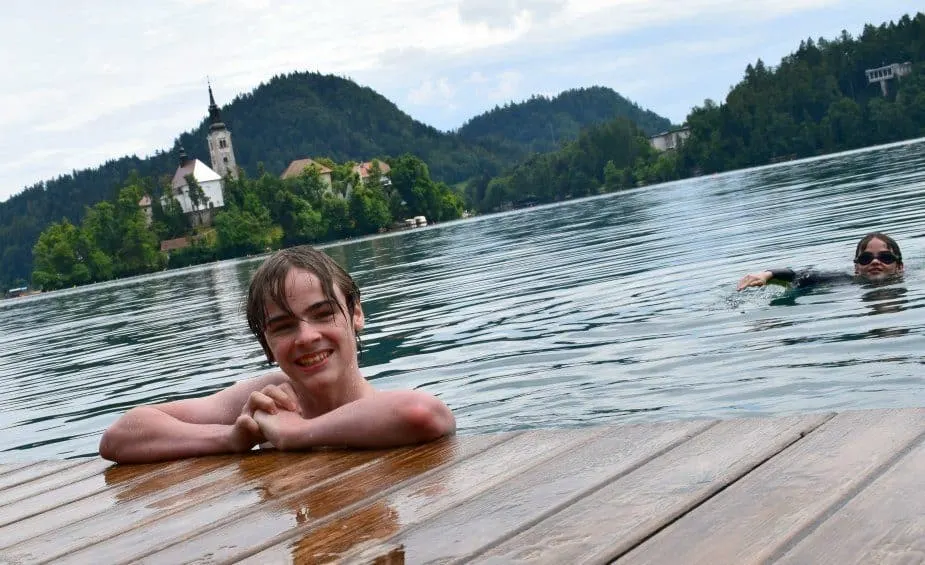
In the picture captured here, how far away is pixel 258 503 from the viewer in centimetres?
336

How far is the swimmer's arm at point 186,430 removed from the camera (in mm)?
4410

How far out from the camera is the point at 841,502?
7.59ft

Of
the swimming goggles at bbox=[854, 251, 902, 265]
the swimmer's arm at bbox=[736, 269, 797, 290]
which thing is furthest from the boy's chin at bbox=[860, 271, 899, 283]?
the swimmer's arm at bbox=[736, 269, 797, 290]

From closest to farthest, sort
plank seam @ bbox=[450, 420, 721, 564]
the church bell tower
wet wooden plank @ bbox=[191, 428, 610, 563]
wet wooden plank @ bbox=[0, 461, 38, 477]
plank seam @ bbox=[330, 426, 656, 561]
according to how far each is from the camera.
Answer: plank seam @ bbox=[450, 420, 721, 564]
plank seam @ bbox=[330, 426, 656, 561]
wet wooden plank @ bbox=[191, 428, 610, 563]
wet wooden plank @ bbox=[0, 461, 38, 477]
the church bell tower

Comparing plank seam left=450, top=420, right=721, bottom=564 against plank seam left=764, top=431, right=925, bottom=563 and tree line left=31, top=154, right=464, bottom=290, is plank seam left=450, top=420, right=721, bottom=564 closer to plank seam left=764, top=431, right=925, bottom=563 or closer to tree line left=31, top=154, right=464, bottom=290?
plank seam left=764, top=431, right=925, bottom=563

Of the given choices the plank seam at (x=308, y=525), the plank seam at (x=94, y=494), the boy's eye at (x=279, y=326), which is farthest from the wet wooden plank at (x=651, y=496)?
the plank seam at (x=94, y=494)

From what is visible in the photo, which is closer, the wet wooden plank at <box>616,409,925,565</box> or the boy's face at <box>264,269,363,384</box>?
the wet wooden plank at <box>616,409,925,565</box>

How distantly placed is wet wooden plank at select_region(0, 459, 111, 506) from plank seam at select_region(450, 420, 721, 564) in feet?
8.27

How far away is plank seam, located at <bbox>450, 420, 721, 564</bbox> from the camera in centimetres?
247

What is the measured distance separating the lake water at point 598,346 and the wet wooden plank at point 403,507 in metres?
3.07

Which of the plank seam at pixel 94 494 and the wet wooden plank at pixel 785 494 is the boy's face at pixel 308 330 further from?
the wet wooden plank at pixel 785 494

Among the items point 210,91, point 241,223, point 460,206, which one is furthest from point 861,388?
point 210,91

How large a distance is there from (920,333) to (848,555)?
6.51 meters

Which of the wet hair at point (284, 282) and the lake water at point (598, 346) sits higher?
the wet hair at point (284, 282)
